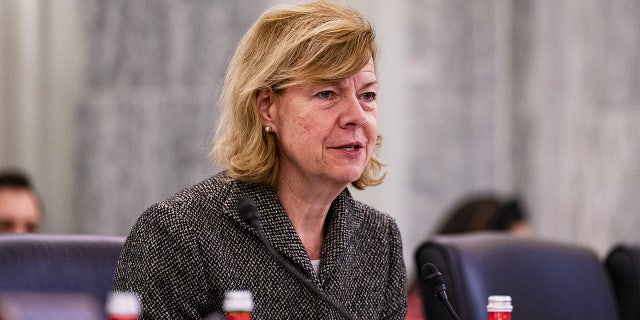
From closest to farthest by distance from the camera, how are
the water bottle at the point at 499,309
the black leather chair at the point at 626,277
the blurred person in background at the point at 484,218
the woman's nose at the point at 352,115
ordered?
the water bottle at the point at 499,309 → the woman's nose at the point at 352,115 → the black leather chair at the point at 626,277 → the blurred person in background at the point at 484,218

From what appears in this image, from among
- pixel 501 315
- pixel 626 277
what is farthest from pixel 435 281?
pixel 626 277

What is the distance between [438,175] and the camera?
17.8 feet

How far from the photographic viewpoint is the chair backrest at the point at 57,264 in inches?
85.7

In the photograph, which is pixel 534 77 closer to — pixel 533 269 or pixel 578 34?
pixel 578 34

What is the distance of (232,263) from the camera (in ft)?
7.13

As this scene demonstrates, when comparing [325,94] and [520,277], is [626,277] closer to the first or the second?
[520,277]

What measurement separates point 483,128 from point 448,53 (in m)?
0.47

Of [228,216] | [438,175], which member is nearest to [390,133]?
[438,175]

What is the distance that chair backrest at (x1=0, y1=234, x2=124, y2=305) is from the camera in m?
2.18

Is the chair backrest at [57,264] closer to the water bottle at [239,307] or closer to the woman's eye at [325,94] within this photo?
the woman's eye at [325,94]

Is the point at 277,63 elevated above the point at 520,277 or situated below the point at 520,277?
above

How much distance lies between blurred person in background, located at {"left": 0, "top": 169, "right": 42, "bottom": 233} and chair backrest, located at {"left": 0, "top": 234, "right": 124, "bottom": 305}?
1606 mm

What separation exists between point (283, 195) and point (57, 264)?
18.4 inches

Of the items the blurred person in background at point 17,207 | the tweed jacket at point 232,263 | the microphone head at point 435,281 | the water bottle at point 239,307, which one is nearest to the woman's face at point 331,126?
the tweed jacket at point 232,263
